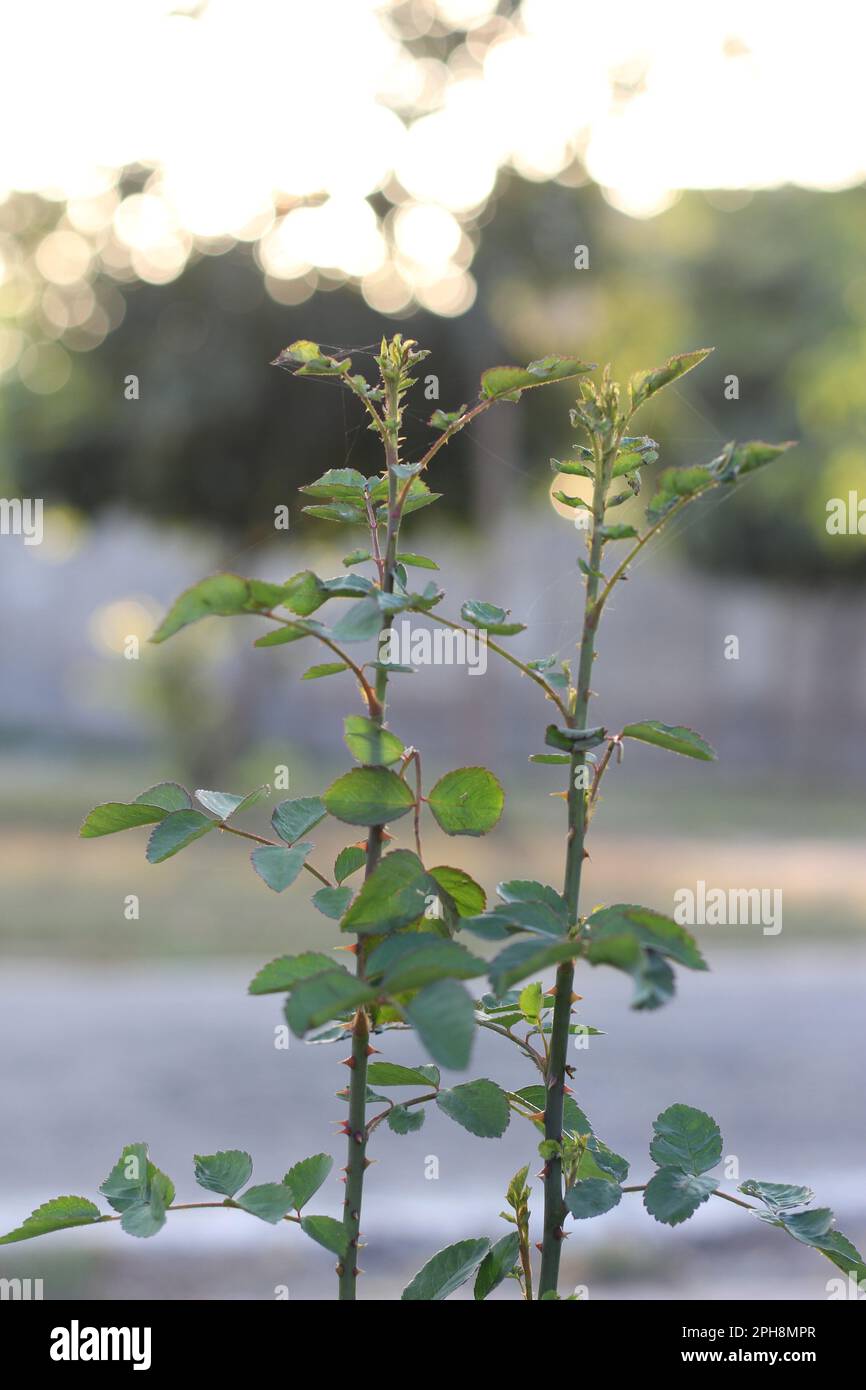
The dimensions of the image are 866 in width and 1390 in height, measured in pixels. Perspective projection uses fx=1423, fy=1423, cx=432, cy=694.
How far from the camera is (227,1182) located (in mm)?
858

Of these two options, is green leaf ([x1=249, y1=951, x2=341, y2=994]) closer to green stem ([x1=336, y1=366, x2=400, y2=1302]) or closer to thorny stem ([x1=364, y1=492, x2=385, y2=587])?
green stem ([x1=336, y1=366, x2=400, y2=1302])

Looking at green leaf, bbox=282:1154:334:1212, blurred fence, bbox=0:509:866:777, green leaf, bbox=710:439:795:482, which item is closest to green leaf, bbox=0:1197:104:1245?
green leaf, bbox=282:1154:334:1212

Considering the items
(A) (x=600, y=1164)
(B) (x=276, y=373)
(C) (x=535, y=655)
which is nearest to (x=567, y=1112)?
(A) (x=600, y=1164)

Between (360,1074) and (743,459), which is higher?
(743,459)

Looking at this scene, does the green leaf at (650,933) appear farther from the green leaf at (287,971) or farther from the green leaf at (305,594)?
the green leaf at (305,594)

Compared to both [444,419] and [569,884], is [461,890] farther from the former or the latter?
[444,419]

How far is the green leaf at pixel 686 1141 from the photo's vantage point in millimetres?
877

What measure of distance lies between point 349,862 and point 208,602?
246 mm

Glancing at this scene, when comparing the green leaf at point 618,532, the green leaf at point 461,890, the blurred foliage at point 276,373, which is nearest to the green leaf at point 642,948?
the green leaf at point 461,890

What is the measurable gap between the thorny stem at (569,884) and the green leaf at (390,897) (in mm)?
89

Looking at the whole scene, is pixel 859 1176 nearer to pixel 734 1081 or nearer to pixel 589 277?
pixel 734 1081

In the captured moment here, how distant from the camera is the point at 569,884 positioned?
0.81m

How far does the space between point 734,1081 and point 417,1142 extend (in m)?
1.18
